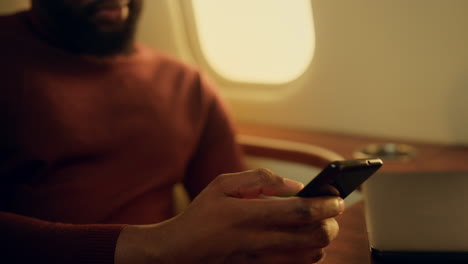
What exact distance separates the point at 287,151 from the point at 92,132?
52 cm

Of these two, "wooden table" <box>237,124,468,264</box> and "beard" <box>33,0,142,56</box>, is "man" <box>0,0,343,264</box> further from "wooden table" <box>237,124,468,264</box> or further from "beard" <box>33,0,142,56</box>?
"wooden table" <box>237,124,468,264</box>

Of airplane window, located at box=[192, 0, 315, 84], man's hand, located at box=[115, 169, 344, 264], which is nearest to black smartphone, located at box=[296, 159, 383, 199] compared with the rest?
man's hand, located at box=[115, 169, 344, 264]

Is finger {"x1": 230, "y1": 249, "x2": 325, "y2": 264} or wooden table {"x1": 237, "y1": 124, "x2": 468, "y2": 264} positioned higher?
finger {"x1": 230, "y1": 249, "x2": 325, "y2": 264}

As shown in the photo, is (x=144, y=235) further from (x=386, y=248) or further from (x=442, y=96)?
(x=442, y=96)

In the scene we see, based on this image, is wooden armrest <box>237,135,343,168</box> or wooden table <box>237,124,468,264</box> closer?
wooden table <box>237,124,468,264</box>

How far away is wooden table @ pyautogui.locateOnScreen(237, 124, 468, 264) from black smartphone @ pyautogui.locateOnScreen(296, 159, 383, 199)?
0.42 ft

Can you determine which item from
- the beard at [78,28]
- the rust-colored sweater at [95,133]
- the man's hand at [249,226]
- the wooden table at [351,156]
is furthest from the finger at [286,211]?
the beard at [78,28]

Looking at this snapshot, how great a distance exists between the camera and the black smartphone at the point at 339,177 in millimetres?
618

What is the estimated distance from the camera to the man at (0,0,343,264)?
33.9 inches

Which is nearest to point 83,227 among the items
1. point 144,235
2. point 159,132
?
point 144,235

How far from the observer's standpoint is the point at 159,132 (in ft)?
4.20

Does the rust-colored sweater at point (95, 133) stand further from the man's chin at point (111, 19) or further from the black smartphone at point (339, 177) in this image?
the black smartphone at point (339, 177)

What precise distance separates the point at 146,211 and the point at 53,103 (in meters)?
0.29

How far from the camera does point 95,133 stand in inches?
46.2
